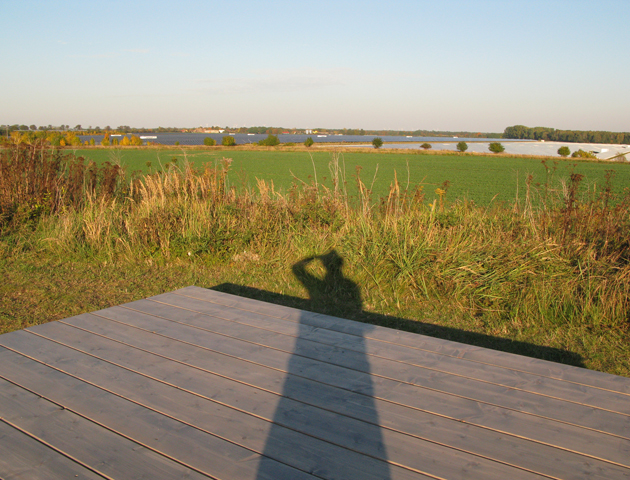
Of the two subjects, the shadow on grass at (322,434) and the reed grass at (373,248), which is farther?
the reed grass at (373,248)

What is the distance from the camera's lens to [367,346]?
2172mm

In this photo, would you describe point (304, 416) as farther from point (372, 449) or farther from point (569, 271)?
point (569, 271)

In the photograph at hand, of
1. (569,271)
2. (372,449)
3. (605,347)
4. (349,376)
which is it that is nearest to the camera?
(372,449)

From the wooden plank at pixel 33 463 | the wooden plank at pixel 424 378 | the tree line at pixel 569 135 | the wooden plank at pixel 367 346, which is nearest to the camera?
the wooden plank at pixel 33 463

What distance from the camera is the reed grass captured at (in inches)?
155

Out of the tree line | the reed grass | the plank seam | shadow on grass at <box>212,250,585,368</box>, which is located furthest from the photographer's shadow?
the tree line

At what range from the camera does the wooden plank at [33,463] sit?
1.26 metres

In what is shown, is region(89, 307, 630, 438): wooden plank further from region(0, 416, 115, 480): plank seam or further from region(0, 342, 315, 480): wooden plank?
region(0, 416, 115, 480): plank seam

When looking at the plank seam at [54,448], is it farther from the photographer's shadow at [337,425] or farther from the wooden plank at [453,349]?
the wooden plank at [453,349]

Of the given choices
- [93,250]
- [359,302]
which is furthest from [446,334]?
[93,250]

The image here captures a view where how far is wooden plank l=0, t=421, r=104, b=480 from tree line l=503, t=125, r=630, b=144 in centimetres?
9833

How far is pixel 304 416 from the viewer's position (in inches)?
60.6

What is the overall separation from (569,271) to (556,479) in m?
3.44

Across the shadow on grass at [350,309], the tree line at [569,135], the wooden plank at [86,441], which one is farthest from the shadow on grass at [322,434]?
the tree line at [569,135]
